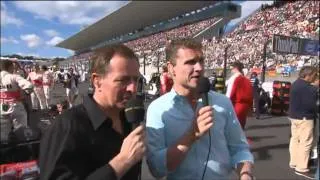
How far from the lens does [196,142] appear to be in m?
2.22

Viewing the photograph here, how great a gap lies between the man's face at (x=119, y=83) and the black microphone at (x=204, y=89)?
0.47 metres

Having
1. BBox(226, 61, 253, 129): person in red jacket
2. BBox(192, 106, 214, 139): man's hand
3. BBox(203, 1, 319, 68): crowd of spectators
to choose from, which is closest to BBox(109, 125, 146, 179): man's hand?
BBox(192, 106, 214, 139): man's hand

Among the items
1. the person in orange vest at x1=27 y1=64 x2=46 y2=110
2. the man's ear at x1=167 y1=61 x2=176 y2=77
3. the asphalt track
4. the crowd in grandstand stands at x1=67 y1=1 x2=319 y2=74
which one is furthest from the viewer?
the crowd in grandstand stands at x1=67 y1=1 x2=319 y2=74

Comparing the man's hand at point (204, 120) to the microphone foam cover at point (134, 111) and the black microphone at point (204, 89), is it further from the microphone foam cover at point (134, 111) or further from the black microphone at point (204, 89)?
the microphone foam cover at point (134, 111)

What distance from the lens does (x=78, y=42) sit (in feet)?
290

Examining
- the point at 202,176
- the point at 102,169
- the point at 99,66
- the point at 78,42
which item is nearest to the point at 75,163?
the point at 102,169

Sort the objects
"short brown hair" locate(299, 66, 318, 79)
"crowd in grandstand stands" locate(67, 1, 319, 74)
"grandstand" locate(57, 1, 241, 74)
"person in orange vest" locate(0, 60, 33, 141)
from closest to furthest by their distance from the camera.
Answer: "short brown hair" locate(299, 66, 318, 79), "person in orange vest" locate(0, 60, 33, 141), "crowd in grandstand stands" locate(67, 1, 319, 74), "grandstand" locate(57, 1, 241, 74)

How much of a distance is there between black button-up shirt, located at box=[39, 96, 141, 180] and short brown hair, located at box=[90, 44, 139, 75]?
0.52 ft

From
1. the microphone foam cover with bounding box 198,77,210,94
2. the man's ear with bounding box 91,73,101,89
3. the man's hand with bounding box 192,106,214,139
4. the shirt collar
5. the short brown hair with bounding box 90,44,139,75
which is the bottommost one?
the man's hand with bounding box 192,106,214,139

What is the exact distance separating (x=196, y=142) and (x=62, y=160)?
0.84m

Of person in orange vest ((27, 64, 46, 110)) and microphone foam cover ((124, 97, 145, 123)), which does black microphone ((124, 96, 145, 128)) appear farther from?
person in orange vest ((27, 64, 46, 110))

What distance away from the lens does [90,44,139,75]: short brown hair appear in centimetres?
181

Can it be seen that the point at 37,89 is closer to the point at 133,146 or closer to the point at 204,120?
the point at 204,120

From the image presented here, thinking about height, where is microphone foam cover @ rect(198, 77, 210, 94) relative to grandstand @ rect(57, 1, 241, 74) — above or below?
below
